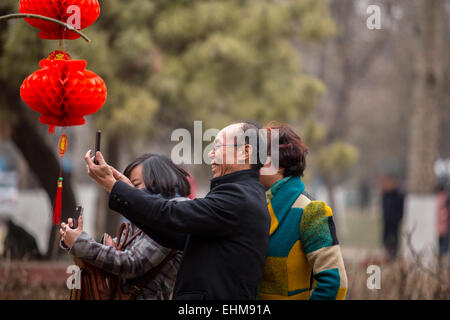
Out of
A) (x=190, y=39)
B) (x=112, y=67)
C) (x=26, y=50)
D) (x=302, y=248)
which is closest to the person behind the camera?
(x=302, y=248)

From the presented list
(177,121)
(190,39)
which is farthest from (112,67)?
(177,121)

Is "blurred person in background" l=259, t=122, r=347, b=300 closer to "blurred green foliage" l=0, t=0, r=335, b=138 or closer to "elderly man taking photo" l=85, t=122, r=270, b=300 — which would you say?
"elderly man taking photo" l=85, t=122, r=270, b=300

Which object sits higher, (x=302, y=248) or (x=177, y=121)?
(x=177, y=121)

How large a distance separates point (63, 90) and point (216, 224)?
1101 mm

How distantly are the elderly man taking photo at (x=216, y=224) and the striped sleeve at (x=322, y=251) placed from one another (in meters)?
0.19

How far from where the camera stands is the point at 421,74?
10297mm

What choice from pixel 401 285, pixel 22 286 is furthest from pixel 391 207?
pixel 22 286

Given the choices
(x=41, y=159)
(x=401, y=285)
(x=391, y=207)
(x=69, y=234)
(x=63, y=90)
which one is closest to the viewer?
(x=69, y=234)

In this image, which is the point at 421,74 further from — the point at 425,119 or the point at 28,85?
the point at 28,85

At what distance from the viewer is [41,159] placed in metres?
8.30

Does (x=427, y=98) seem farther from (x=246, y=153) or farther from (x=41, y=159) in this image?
(x=246, y=153)

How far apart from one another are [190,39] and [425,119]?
15.0 feet

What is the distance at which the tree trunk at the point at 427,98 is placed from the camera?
9.99m

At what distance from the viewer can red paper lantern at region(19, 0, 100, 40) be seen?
289cm
